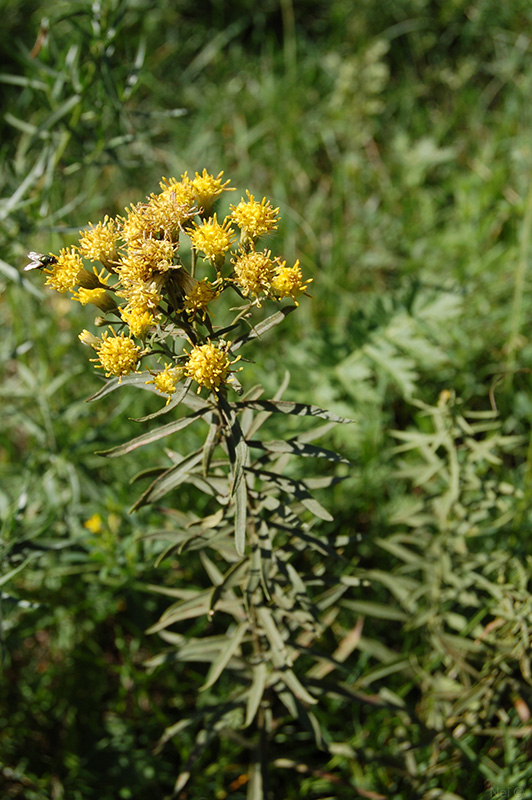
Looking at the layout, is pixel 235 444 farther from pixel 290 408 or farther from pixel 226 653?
pixel 226 653

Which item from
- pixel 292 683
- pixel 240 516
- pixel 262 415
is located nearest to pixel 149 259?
pixel 262 415

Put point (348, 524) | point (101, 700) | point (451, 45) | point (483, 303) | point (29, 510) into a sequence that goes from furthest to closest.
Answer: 1. point (451, 45)
2. point (483, 303)
3. point (348, 524)
4. point (101, 700)
5. point (29, 510)

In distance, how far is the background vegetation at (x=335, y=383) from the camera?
233cm

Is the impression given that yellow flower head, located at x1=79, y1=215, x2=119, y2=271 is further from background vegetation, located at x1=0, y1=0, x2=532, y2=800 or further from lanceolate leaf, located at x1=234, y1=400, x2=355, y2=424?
background vegetation, located at x1=0, y1=0, x2=532, y2=800

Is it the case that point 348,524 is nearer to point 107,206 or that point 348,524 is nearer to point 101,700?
point 101,700

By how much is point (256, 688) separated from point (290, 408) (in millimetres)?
951

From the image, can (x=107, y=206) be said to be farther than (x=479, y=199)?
Yes

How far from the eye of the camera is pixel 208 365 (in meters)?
1.54

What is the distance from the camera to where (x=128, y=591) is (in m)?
2.76

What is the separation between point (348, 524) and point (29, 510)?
1.45 m

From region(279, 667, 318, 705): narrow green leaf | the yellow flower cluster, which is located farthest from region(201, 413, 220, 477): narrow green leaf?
region(279, 667, 318, 705): narrow green leaf

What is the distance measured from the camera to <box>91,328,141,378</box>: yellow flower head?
5.24 ft

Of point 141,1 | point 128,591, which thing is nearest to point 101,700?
point 128,591

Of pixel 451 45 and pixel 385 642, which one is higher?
pixel 451 45
